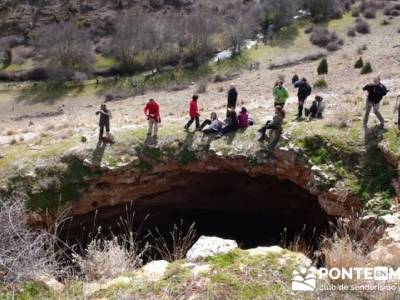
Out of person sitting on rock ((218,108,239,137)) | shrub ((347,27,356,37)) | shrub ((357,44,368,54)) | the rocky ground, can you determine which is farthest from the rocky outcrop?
shrub ((347,27,356,37))

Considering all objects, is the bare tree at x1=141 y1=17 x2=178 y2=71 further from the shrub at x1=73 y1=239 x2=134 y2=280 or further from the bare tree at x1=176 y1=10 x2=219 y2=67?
the shrub at x1=73 y1=239 x2=134 y2=280

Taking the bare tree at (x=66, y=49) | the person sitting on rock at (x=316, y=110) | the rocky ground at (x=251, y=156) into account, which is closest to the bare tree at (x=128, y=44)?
the bare tree at (x=66, y=49)

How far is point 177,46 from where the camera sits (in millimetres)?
47281

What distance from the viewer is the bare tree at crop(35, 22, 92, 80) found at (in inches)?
1825

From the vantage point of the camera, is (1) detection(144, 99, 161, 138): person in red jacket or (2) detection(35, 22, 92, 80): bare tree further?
(2) detection(35, 22, 92, 80): bare tree

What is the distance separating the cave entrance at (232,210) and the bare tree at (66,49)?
30.4 meters

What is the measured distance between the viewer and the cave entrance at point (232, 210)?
1705cm

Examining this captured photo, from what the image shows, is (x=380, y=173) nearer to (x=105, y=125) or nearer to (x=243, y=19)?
(x=105, y=125)

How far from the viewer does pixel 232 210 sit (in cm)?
1927

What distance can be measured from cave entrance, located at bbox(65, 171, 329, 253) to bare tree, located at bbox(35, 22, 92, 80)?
99.8 feet

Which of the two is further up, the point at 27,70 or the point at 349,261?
the point at 27,70

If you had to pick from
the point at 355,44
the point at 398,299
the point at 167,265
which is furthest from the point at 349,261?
the point at 355,44

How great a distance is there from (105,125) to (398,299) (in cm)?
1240

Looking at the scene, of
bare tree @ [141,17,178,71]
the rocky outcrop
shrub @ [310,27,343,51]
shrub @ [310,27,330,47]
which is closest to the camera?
the rocky outcrop
